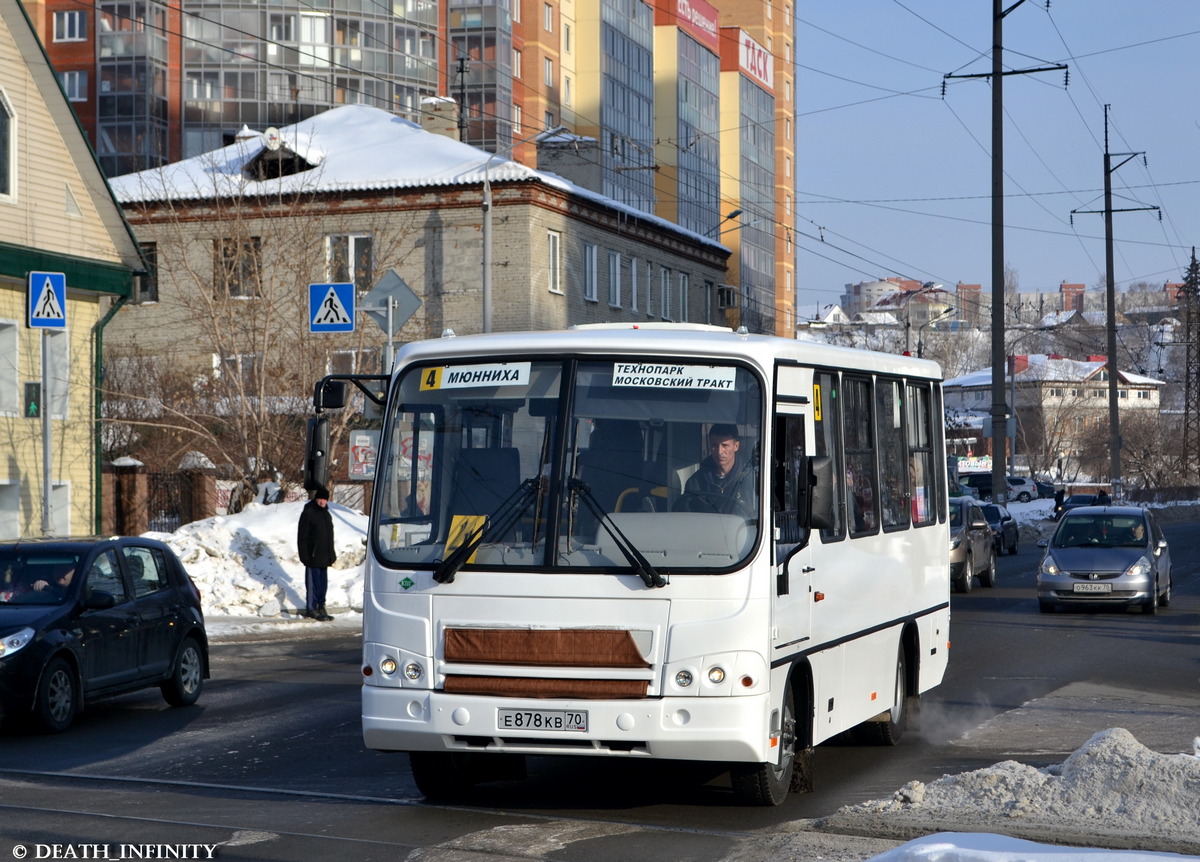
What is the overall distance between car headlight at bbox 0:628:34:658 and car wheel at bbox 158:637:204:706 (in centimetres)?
198

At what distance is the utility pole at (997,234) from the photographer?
126ft

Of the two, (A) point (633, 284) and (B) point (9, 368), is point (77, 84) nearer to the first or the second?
(A) point (633, 284)

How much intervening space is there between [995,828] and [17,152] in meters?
23.6

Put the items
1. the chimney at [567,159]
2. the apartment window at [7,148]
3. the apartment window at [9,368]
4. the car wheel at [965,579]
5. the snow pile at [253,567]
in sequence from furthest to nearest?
the chimney at [567,159] → the car wheel at [965,579] → the apartment window at [9,368] → the apartment window at [7,148] → the snow pile at [253,567]

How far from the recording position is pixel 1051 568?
24.2m

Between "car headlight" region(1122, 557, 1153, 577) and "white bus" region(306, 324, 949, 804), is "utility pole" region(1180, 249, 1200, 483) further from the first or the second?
"white bus" region(306, 324, 949, 804)

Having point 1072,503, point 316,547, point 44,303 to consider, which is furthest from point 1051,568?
point 1072,503

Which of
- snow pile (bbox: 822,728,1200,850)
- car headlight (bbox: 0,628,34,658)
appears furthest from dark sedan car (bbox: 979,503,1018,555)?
snow pile (bbox: 822,728,1200,850)

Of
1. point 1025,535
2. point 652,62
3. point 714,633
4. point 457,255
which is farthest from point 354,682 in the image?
point 652,62

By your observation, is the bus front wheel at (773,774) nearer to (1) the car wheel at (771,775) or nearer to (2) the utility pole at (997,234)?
(1) the car wheel at (771,775)

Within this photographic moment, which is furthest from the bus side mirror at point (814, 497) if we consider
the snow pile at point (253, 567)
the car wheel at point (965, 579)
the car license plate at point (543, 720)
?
the car wheel at point (965, 579)

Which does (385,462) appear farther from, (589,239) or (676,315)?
(676,315)

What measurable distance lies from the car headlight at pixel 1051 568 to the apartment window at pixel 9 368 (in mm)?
16981

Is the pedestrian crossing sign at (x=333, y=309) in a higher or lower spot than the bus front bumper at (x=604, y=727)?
higher
